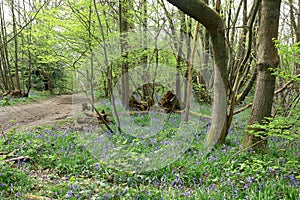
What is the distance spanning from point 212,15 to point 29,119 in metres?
7.07

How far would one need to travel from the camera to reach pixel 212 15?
12.1ft

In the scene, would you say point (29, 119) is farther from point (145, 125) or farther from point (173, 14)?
point (173, 14)

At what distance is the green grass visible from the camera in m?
2.72

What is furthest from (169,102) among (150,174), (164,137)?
(150,174)

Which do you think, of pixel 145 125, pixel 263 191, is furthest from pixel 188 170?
pixel 145 125

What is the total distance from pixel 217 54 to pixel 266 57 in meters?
0.79

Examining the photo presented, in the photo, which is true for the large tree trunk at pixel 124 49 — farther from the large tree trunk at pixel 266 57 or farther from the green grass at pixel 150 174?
the large tree trunk at pixel 266 57

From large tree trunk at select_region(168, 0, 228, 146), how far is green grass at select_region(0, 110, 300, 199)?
1.15 feet

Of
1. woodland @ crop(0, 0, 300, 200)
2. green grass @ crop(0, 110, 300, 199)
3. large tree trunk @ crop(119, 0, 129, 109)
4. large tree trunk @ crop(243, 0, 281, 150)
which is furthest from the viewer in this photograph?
large tree trunk @ crop(119, 0, 129, 109)

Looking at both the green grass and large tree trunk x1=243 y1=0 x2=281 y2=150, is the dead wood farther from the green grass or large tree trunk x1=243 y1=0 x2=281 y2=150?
large tree trunk x1=243 y1=0 x2=281 y2=150

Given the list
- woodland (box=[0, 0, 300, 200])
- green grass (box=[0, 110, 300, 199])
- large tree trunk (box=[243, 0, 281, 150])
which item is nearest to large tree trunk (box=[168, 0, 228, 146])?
woodland (box=[0, 0, 300, 200])

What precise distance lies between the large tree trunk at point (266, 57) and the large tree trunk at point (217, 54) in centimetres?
61

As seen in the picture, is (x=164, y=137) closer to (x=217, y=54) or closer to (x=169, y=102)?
(x=217, y=54)

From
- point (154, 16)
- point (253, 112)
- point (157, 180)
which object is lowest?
point (157, 180)
